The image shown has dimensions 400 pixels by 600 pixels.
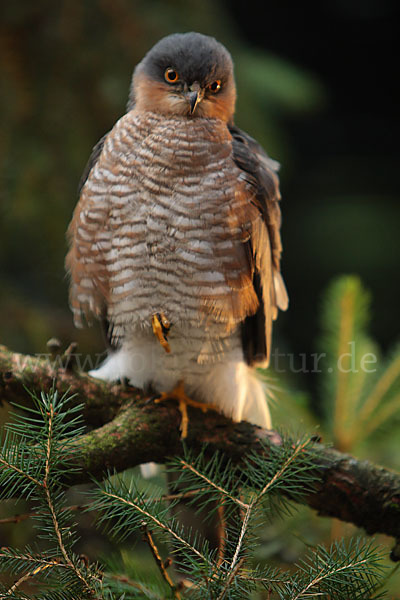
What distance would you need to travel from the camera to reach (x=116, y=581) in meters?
1.17

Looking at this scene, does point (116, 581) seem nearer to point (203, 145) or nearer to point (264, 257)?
point (264, 257)

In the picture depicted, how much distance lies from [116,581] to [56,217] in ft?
4.79

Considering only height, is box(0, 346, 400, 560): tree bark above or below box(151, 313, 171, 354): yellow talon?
below

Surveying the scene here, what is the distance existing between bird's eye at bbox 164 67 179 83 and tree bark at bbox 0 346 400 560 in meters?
0.88

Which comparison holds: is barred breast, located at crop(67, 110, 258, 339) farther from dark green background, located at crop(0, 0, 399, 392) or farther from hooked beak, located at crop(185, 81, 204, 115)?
dark green background, located at crop(0, 0, 399, 392)

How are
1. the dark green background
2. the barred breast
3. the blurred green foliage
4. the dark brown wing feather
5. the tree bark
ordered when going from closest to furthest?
the tree bark → the barred breast → the dark brown wing feather → the blurred green foliage → the dark green background

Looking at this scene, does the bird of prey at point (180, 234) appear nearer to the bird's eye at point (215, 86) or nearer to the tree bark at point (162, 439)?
the bird's eye at point (215, 86)

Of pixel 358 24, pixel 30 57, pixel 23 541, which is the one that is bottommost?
pixel 23 541

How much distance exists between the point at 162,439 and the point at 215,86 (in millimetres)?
1051

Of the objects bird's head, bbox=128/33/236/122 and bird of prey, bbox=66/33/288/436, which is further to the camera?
bird's head, bbox=128/33/236/122

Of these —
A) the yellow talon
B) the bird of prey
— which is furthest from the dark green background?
the yellow talon

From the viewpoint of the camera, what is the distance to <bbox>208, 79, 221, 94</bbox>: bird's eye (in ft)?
5.85

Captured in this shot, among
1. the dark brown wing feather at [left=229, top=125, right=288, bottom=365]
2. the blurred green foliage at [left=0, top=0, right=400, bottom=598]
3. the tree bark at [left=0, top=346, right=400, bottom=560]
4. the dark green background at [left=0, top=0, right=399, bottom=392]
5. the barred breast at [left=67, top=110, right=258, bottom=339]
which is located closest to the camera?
the tree bark at [left=0, top=346, right=400, bottom=560]

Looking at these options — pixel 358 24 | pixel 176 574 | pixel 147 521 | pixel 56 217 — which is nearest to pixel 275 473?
pixel 147 521
